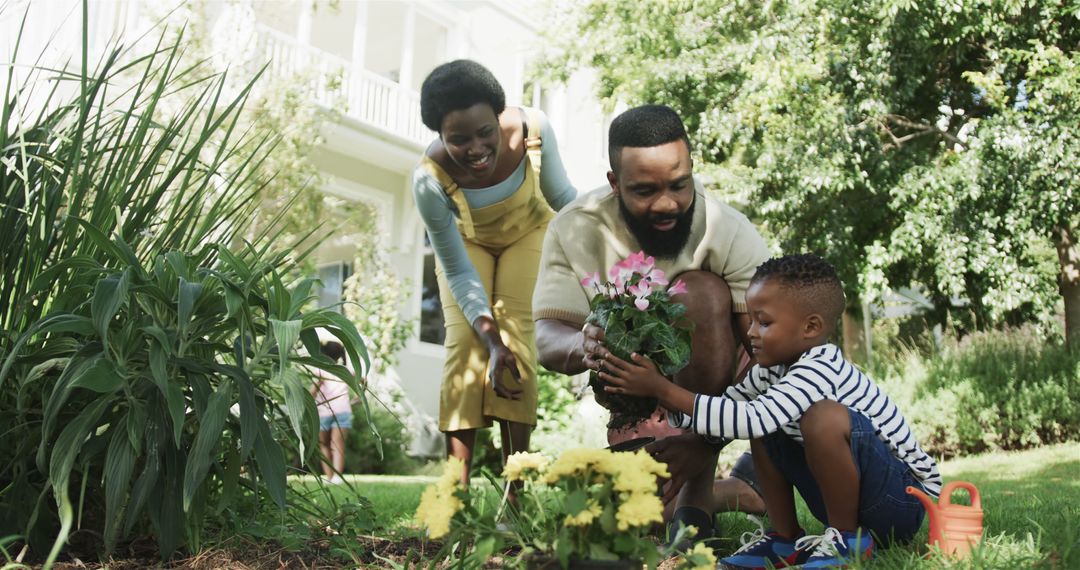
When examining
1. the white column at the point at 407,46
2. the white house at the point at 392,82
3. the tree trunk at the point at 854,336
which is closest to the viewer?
the white house at the point at 392,82

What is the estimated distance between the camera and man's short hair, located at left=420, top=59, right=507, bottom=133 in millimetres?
3539

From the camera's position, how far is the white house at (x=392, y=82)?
9500 mm

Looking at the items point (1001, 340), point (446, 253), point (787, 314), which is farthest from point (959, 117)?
point (787, 314)

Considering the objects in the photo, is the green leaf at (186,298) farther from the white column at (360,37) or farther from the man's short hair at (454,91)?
the white column at (360,37)

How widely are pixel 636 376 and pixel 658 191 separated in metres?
0.80

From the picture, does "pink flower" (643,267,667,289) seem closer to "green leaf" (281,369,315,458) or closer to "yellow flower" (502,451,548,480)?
"yellow flower" (502,451,548,480)

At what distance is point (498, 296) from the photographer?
3.92 metres

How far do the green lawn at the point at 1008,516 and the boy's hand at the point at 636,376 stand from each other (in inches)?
25.1

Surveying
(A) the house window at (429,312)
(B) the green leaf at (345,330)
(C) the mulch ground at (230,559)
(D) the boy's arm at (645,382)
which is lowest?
(C) the mulch ground at (230,559)

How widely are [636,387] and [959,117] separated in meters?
9.01

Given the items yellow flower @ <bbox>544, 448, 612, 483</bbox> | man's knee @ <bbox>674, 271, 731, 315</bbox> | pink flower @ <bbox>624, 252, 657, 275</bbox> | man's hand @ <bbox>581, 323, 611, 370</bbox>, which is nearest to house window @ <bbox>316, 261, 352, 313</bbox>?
man's knee @ <bbox>674, 271, 731, 315</bbox>

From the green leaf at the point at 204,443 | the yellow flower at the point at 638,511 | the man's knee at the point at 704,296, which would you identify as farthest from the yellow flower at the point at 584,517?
the man's knee at the point at 704,296

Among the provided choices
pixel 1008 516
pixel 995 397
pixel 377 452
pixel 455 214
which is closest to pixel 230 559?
pixel 455 214

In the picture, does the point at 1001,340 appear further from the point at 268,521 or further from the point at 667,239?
the point at 268,521
